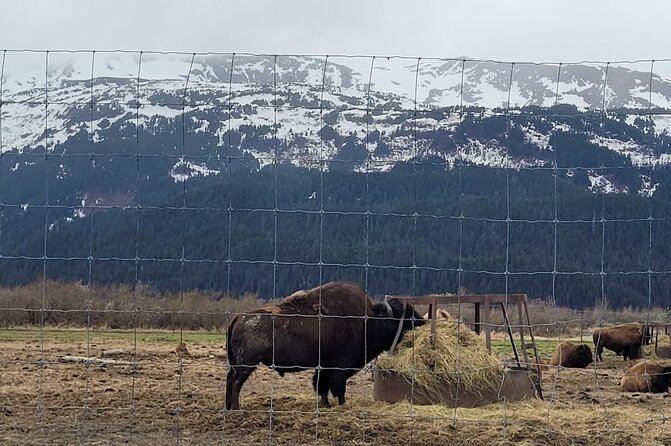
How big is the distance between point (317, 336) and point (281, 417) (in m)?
1.42

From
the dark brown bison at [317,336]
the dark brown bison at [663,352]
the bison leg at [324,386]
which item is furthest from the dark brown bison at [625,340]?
the bison leg at [324,386]

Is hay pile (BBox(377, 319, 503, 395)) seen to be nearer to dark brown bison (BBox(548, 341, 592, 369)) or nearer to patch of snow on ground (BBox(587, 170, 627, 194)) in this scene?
patch of snow on ground (BBox(587, 170, 627, 194))

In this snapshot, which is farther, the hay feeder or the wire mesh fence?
the hay feeder

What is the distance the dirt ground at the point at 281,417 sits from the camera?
9.01 meters

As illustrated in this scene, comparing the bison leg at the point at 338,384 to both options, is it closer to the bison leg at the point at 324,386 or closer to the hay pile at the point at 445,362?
the bison leg at the point at 324,386

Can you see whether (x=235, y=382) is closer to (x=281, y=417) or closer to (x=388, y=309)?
(x=281, y=417)

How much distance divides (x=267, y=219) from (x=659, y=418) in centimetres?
2990

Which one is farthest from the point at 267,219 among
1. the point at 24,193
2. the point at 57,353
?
the point at 57,353

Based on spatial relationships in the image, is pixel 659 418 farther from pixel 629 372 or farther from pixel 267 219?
pixel 267 219

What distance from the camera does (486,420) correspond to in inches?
377

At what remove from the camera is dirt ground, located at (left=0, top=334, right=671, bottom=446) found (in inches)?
355

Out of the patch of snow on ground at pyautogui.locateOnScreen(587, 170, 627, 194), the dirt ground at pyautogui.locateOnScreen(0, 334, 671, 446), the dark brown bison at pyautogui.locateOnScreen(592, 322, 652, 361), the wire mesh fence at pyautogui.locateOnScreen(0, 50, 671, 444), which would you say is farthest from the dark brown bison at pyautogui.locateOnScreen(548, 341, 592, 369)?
the patch of snow on ground at pyautogui.locateOnScreen(587, 170, 627, 194)

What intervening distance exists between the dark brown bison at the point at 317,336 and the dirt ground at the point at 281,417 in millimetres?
427

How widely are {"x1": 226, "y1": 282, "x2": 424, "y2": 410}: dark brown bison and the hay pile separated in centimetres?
32
